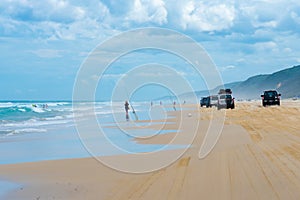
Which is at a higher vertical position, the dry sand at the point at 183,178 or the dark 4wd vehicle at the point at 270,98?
the dark 4wd vehicle at the point at 270,98

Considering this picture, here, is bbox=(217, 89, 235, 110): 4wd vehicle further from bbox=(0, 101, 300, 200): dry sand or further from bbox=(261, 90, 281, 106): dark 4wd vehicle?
bbox=(0, 101, 300, 200): dry sand

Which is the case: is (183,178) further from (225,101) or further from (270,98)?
(270,98)

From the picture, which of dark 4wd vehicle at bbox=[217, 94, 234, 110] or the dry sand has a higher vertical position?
dark 4wd vehicle at bbox=[217, 94, 234, 110]

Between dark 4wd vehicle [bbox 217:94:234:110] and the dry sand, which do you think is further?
dark 4wd vehicle [bbox 217:94:234:110]

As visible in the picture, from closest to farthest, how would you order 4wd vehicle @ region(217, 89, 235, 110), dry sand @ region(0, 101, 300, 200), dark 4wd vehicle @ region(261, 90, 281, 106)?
dry sand @ region(0, 101, 300, 200) → 4wd vehicle @ region(217, 89, 235, 110) → dark 4wd vehicle @ region(261, 90, 281, 106)

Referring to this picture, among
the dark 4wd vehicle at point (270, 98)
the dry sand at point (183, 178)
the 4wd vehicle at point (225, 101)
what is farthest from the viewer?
the dark 4wd vehicle at point (270, 98)

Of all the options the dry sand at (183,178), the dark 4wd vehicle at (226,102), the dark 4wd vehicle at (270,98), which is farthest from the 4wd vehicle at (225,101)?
the dry sand at (183,178)

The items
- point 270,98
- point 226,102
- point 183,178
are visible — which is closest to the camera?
point 183,178

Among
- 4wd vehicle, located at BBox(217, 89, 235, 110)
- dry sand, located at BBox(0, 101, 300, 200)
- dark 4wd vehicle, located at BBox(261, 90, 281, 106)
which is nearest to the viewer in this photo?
dry sand, located at BBox(0, 101, 300, 200)

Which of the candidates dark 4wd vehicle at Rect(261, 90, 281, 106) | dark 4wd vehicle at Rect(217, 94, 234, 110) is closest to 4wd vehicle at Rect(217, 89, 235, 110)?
dark 4wd vehicle at Rect(217, 94, 234, 110)

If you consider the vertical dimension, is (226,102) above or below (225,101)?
below

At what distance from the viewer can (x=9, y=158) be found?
49.6 feet

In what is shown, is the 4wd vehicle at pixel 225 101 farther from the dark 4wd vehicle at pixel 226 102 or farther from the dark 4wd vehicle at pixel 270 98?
the dark 4wd vehicle at pixel 270 98

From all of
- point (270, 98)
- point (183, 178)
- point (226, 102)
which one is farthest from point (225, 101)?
point (183, 178)
